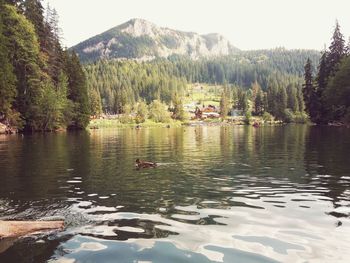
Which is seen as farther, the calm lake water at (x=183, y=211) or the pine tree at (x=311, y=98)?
the pine tree at (x=311, y=98)

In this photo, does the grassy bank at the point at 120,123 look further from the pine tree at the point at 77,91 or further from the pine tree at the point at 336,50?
the pine tree at the point at 336,50

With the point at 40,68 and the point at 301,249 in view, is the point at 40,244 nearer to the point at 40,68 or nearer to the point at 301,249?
the point at 301,249

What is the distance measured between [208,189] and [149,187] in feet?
10.1

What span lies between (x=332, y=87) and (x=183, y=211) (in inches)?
3531

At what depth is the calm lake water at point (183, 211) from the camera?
10727 millimetres

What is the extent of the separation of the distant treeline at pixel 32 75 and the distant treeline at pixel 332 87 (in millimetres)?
60536

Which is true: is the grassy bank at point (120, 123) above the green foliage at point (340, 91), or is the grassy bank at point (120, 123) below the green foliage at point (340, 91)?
below

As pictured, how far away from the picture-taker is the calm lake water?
1073cm

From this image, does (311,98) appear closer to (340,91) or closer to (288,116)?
(340,91)

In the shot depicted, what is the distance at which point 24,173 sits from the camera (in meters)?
24.7

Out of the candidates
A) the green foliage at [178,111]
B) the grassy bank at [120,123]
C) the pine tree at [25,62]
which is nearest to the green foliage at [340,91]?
the pine tree at [25,62]

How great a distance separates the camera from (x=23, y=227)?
12.2 metres

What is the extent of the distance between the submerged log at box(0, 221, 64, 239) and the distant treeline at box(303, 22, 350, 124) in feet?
283

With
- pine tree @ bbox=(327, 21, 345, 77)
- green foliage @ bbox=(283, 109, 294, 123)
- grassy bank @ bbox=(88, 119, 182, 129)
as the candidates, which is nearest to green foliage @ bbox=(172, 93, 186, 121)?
grassy bank @ bbox=(88, 119, 182, 129)
